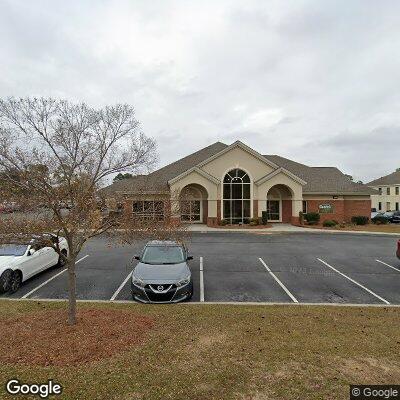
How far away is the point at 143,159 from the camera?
6770 mm

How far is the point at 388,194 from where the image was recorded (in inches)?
2392

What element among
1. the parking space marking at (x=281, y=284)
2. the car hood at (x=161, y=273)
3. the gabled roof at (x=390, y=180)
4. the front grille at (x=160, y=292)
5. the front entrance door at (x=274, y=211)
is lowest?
the parking space marking at (x=281, y=284)

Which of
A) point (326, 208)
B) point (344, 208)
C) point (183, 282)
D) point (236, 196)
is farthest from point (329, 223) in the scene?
→ point (183, 282)

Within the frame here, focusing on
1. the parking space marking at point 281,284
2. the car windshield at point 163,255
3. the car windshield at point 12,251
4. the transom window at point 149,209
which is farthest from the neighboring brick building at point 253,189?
the transom window at point 149,209

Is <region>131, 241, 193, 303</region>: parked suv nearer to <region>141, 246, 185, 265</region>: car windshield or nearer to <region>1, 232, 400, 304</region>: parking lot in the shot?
<region>141, 246, 185, 265</region>: car windshield

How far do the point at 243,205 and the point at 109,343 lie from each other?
26046 millimetres

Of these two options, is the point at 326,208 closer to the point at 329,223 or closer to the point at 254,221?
the point at 329,223

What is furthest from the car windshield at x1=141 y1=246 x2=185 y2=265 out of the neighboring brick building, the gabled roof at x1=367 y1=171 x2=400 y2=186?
the gabled roof at x1=367 y1=171 x2=400 y2=186

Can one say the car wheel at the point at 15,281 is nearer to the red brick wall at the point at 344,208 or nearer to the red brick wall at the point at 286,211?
the red brick wall at the point at 286,211

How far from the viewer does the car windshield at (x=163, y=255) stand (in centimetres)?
1021

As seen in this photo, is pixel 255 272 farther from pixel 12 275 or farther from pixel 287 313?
pixel 12 275

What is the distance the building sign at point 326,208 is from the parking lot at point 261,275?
14.3 meters

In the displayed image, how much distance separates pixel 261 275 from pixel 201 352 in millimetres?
6752

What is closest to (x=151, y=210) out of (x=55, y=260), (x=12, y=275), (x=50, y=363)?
(x=50, y=363)
